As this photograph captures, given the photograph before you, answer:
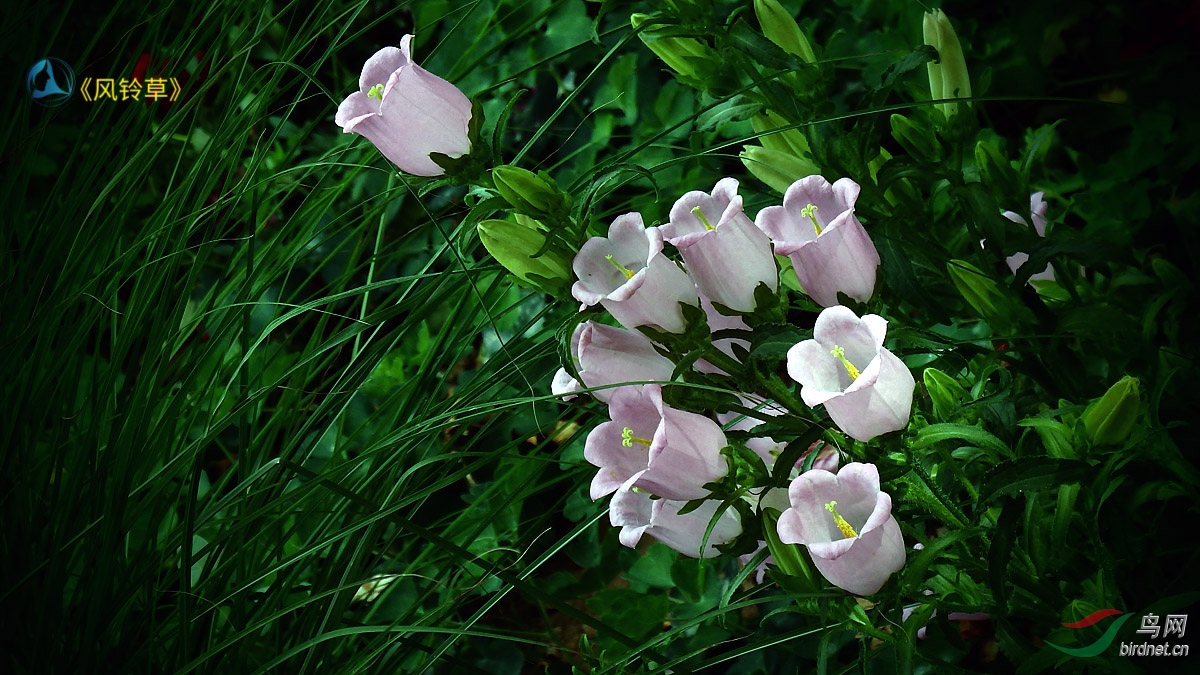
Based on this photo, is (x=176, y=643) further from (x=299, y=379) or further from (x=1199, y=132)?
(x=1199, y=132)

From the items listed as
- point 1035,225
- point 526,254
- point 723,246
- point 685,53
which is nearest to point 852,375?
point 723,246

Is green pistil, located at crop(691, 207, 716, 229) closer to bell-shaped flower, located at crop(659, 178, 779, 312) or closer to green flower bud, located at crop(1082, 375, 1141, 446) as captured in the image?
bell-shaped flower, located at crop(659, 178, 779, 312)

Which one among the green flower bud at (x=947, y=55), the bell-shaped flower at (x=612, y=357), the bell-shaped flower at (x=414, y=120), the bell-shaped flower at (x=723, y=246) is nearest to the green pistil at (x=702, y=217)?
the bell-shaped flower at (x=723, y=246)

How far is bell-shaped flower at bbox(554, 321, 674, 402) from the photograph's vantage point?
0.83m

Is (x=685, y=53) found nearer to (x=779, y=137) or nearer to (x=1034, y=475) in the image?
(x=779, y=137)

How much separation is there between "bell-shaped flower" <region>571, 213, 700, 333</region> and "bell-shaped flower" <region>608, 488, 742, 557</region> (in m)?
0.16

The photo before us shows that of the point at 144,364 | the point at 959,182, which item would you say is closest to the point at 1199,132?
the point at 959,182

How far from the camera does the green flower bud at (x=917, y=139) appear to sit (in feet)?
3.23

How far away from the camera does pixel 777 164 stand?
3.32ft

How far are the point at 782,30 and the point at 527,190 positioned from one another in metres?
0.33

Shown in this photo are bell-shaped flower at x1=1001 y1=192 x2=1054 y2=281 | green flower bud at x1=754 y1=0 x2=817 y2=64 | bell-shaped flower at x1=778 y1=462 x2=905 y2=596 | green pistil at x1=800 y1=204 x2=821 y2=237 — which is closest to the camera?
bell-shaped flower at x1=778 y1=462 x2=905 y2=596

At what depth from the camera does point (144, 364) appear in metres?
1.25

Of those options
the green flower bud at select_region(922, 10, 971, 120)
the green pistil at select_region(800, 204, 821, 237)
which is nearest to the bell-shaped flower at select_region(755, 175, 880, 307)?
the green pistil at select_region(800, 204, 821, 237)

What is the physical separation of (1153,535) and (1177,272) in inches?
11.7
